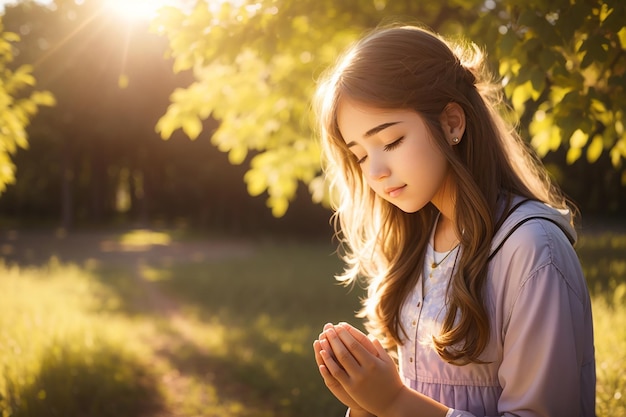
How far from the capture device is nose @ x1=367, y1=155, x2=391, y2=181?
5.72 ft

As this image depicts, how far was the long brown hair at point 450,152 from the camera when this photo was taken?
164 cm

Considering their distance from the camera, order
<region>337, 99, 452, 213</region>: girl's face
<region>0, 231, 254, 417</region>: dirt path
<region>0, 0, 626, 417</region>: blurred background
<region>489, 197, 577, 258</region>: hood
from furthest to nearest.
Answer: <region>0, 231, 254, 417</region>: dirt path < <region>0, 0, 626, 417</region>: blurred background < <region>337, 99, 452, 213</region>: girl's face < <region>489, 197, 577, 258</region>: hood

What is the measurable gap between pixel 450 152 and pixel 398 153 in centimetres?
16

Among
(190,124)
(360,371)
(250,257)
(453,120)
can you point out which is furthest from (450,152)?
(250,257)

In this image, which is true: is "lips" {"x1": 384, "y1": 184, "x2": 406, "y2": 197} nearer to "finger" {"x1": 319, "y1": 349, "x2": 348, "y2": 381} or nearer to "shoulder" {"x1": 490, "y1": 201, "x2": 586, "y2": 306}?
"shoulder" {"x1": 490, "y1": 201, "x2": 586, "y2": 306}

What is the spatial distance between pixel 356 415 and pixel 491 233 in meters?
0.72

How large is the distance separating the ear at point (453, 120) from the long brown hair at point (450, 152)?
0.07ft

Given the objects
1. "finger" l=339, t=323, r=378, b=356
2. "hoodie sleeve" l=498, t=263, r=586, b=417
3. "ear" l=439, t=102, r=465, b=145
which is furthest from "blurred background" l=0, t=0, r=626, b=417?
"finger" l=339, t=323, r=378, b=356

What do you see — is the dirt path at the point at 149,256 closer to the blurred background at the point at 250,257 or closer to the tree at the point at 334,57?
the blurred background at the point at 250,257

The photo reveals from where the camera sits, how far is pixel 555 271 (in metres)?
1.42

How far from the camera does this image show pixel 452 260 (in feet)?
6.00

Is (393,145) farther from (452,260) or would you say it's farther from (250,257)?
(250,257)

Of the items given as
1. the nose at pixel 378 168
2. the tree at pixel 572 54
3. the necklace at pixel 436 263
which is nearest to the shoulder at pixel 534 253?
the necklace at pixel 436 263

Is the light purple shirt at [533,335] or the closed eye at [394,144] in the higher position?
the closed eye at [394,144]
